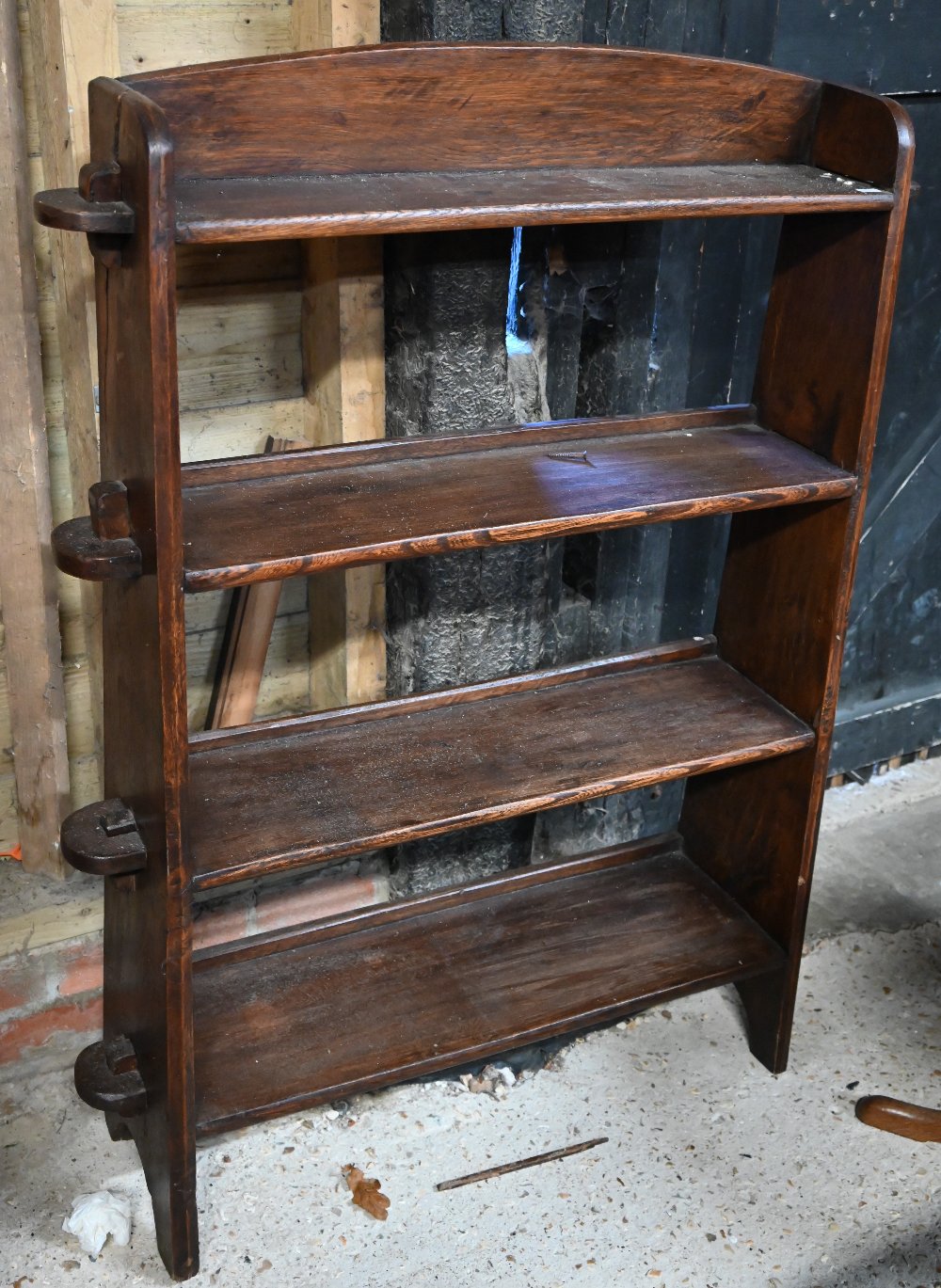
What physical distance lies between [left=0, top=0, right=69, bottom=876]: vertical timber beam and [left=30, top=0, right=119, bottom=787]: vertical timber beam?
0.13 feet

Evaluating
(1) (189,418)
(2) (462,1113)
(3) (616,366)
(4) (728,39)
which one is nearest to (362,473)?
(1) (189,418)

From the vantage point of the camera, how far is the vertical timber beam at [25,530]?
195 cm

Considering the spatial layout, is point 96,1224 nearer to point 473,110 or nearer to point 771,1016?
point 771,1016

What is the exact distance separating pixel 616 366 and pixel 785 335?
32cm

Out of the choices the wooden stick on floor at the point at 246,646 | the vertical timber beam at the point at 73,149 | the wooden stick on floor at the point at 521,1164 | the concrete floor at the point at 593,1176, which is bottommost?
the concrete floor at the point at 593,1176

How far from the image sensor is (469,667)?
93.4 inches

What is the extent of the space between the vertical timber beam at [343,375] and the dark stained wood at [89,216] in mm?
635

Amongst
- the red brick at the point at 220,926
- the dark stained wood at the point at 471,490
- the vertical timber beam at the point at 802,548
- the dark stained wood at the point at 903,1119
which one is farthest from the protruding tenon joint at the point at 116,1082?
the dark stained wood at the point at 903,1119

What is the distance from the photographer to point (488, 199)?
5.31ft

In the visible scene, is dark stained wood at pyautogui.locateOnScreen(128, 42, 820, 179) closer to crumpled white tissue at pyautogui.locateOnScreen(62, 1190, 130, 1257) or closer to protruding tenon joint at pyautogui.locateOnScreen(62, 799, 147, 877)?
protruding tenon joint at pyautogui.locateOnScreen(62, 799, 147, 877)

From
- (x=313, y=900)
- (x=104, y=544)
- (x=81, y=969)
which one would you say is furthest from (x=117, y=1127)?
(x=104, y=544)

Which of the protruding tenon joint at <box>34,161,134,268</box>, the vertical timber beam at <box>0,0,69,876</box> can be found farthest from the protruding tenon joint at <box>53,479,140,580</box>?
the vertical timber beam at <box>0,0,69,876</box>

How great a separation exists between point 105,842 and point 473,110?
102cm

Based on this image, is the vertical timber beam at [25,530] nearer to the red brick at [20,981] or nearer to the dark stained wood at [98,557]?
the red brick at [20,981]
